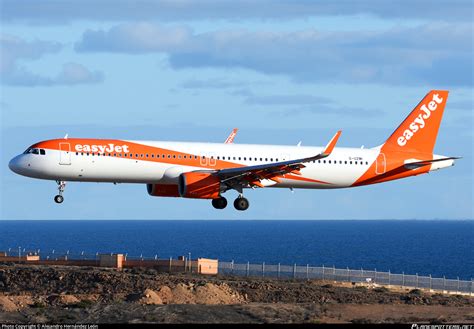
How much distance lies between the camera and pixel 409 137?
86.3 meters

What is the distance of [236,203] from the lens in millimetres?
79125

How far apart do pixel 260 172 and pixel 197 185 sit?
478cm

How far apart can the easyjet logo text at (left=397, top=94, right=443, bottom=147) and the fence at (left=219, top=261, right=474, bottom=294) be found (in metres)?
12.0

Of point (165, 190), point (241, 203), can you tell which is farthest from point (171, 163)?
point (241, 203)

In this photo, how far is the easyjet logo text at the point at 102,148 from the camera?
74.0 m

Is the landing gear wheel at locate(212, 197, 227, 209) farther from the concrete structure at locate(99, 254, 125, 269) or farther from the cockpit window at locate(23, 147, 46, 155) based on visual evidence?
the concrete structure at locate(99, 254, 125, 269)

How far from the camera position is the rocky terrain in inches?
2494

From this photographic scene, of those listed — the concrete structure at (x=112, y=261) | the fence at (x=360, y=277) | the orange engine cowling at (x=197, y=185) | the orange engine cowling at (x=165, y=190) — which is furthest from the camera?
the concrete structure at (x=112, y=261)

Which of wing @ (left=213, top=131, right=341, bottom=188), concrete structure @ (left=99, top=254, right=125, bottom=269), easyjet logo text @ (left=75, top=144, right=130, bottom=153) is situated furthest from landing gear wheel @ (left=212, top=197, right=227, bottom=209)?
concrete structure @ (left=99, top=254, right=125, bottom=269)

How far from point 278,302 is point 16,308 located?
60.2 ft

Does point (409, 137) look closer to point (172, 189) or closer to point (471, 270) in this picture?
point (172, 189)

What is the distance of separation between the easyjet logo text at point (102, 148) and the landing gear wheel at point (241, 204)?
391 inches

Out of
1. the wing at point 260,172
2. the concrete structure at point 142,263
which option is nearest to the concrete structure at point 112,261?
the concrete structure at point 142,263

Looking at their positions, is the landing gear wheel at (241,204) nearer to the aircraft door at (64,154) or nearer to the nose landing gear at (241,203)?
the nose landing gear at (241,203)
